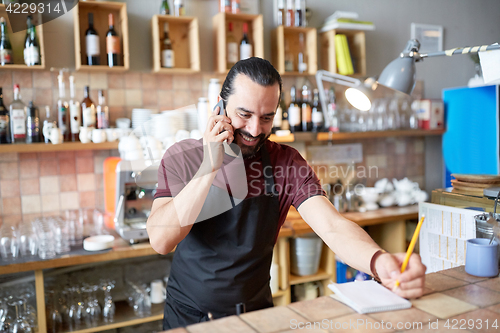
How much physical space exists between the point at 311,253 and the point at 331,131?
961 millimetres

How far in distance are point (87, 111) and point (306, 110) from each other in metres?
1.53

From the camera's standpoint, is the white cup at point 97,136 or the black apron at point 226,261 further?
the white cup at point 97,136

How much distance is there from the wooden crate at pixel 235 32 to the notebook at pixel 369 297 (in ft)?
6.61

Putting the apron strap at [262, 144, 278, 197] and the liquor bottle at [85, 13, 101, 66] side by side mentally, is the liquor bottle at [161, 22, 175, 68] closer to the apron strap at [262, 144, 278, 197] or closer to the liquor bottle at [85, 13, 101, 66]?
the liquor bottle at [85, 13, 101, 66]

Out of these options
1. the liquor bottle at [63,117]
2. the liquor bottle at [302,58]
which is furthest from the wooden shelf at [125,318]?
the liquor bottle at [302,58]

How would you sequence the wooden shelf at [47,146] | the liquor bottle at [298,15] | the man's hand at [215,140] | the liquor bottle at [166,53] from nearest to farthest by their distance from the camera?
the man's hand at [215,140] < the wooden shelf at [47,146] < the liquor bottle at [166,53] < the liquor bottle at [298,15]

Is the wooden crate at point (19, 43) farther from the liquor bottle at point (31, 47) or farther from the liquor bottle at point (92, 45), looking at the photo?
the liquor bottle at point (92, 45)

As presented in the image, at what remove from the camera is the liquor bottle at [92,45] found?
2.54m

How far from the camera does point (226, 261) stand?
1.49 meters

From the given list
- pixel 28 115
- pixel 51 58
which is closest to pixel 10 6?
pixel 51 58

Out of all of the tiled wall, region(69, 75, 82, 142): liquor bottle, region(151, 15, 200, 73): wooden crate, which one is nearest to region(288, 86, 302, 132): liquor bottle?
the tiled wall

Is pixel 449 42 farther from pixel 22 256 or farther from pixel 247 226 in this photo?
pixel 22 256

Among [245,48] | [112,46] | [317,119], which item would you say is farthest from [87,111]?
[317,119]

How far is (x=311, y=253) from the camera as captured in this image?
278 centimetres
